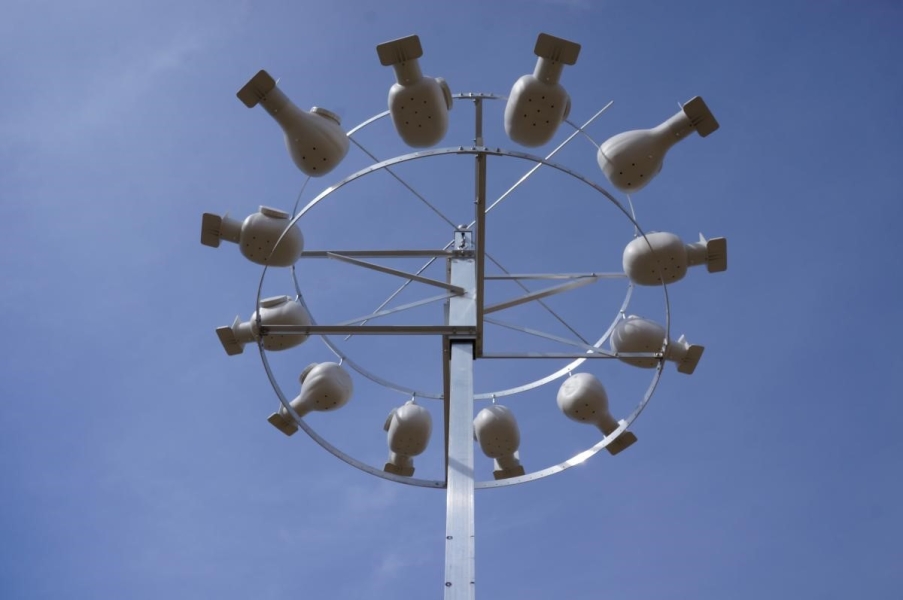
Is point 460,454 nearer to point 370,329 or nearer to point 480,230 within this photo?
point 370,329

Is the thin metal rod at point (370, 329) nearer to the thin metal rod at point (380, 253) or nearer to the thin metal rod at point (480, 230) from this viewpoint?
the thin metal rod at point (480, 230)

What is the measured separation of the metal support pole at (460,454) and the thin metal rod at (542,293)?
38 centimetres

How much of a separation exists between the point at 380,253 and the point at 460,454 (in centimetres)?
375

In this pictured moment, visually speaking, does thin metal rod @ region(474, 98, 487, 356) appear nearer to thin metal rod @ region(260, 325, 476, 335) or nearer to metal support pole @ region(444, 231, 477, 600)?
metal support pole @ region(444, 231, 477, 600)

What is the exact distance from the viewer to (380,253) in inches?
496

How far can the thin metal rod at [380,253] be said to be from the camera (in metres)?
12.3

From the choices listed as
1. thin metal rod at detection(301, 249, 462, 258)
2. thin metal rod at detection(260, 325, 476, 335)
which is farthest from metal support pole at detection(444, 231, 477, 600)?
thin metal rod at detection(301, 249, 462, 258)

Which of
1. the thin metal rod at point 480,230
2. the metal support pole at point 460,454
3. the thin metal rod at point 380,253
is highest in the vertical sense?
the thin metal rod at point 380,253

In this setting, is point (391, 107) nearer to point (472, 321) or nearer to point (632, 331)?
point (472, 321)

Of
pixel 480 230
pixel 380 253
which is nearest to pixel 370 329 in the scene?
pixel 480 230

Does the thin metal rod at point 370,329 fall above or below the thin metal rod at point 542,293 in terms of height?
below

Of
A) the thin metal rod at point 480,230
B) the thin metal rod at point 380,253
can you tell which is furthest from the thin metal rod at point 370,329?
the thin metal rod at point 380,253

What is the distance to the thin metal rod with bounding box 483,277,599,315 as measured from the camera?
1197cm

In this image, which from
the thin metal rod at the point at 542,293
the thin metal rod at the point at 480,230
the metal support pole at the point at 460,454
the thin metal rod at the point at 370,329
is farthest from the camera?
the thin metal rod at the point at 542,293
